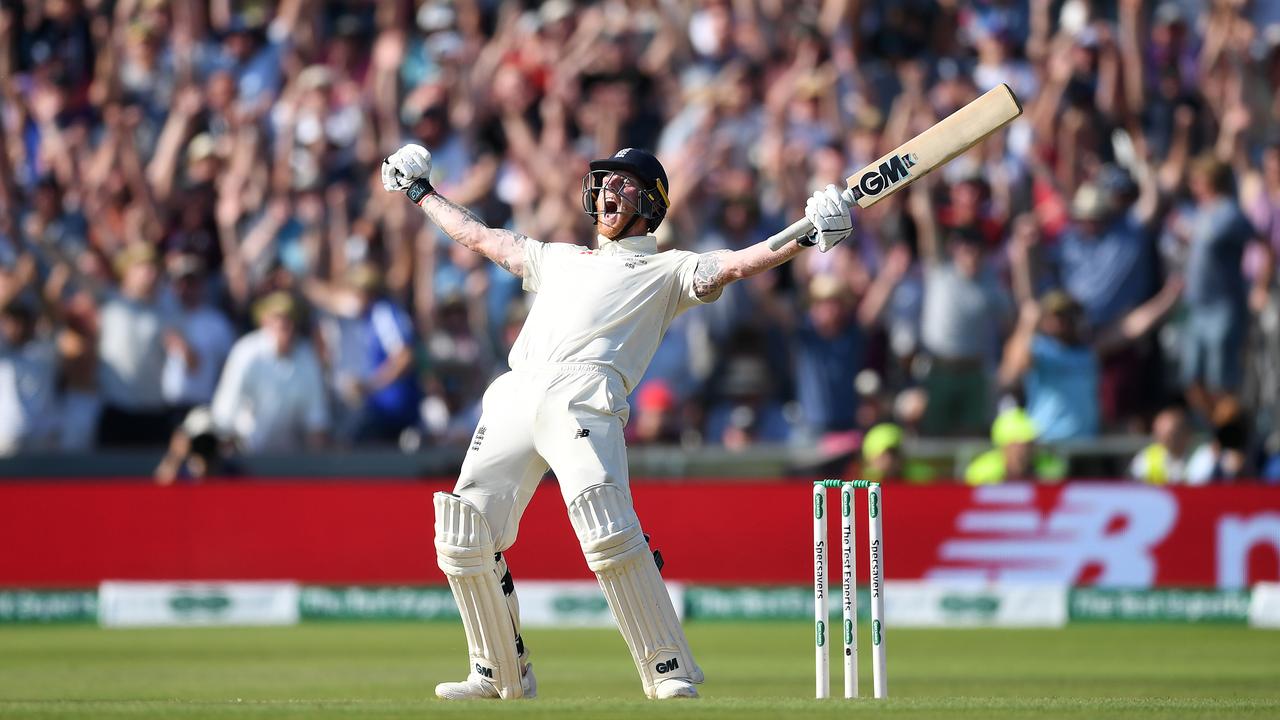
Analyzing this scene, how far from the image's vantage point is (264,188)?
13.5 metres

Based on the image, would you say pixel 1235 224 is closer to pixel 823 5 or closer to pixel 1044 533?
pixel 1044 533

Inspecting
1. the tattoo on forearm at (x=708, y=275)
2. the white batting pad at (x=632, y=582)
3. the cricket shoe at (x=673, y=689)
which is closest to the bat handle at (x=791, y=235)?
the tattoo on forearm at (x=708, y=275)

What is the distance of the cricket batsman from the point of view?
6312 mm

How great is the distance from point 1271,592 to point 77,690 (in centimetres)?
689

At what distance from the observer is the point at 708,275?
6.48m

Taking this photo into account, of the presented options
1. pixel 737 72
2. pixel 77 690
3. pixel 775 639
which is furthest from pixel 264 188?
pixel 77 690

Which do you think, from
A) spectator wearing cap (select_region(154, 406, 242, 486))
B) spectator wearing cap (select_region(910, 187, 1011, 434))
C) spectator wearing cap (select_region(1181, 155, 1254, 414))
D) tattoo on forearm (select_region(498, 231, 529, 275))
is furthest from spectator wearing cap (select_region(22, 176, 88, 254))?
spectator wearing cap (select_region(1181, 155, 1254, 414))

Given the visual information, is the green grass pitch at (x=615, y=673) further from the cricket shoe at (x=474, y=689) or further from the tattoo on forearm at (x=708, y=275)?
the tattoo on forearm at (x=708, y=275)

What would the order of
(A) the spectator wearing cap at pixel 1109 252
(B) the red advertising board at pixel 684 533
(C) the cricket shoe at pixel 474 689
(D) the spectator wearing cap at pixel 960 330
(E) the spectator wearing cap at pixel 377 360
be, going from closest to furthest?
(C) the cricket shoe at pixel 474 689, (B) the red advertising board at pixel 684 533, (D) the spectator wearing cap at pixel 960 330, (A) the spectator wearing cap at pixel 1109 252, (E) the spectator wearing cap at pixel 377 360

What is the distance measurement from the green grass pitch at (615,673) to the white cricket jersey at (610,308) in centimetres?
113

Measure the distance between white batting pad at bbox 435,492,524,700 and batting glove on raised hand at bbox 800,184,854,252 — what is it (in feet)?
4.58

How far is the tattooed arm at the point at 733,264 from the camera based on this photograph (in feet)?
20.7

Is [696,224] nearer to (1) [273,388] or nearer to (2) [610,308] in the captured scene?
(1) [273,388]

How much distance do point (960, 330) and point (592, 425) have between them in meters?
6.06
